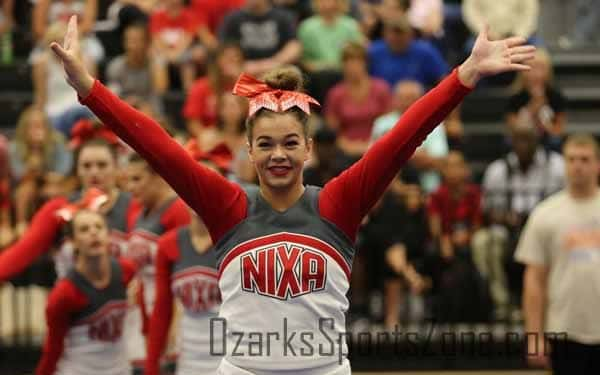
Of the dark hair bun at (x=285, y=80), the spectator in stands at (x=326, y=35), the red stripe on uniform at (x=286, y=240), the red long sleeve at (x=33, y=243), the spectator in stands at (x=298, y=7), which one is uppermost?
the spectator in stands at (x=298, y=7)

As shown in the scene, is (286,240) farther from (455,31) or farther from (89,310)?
(455,31)

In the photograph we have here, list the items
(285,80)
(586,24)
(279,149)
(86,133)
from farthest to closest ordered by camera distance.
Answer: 1. (586,24)
2. (86,133)
3. (285,80)
4. (279,149)

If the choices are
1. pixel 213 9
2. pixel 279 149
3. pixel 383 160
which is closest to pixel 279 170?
pixel 279 149

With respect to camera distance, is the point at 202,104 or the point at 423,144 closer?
the point at 423,144

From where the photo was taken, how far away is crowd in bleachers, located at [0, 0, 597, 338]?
10438mm

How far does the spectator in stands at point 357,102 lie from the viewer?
11609 mm

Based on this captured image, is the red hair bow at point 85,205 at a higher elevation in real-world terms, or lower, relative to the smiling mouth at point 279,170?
higher

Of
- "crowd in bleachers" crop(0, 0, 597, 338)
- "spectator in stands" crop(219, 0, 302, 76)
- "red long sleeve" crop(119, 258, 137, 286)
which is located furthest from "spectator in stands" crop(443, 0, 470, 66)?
"red long sleeve" crop(119, 258, 137, 286)

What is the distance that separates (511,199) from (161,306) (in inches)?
163

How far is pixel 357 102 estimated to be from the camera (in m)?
11.7

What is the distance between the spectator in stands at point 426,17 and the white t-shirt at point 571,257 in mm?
5331

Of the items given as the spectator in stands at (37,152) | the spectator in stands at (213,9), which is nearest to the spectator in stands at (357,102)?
the spectator in stands at (213,9)

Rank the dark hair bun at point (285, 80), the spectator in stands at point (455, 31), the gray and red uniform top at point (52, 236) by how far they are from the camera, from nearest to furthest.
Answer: the dark hair bun at point (285, 80), the gray and red uniform top at point (52, 236), the spectator in stands at point (455, 31)

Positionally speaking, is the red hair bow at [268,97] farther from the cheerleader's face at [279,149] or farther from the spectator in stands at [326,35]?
the spectator in stands at [326,35]
